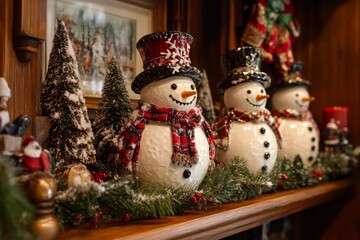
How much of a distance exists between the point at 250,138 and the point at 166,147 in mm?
217

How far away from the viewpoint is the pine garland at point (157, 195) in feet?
1.63

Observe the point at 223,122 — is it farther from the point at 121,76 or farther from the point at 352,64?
the point at 352,64

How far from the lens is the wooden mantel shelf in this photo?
1.63 ft

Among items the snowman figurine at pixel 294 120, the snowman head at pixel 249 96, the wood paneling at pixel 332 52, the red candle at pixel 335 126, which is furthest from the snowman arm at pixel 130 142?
the wood paneling at pixel 332 52

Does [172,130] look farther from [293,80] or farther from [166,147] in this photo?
[293,80]

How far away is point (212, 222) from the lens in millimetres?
603

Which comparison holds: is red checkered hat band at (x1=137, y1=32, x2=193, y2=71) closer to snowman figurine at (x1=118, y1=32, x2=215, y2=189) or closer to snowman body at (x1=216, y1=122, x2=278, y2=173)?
snowman figurine at (x1=118, y1=32, x2=215, y2=189)

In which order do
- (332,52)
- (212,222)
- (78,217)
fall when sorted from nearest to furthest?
1. (78,217)
2. (212,222)
3. (332,52)

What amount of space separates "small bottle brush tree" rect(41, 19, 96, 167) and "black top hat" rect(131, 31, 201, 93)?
93 mm

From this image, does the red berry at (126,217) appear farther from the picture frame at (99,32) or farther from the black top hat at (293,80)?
the black top hat at (293,80)

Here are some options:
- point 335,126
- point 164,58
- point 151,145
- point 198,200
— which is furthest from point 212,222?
point 335,126

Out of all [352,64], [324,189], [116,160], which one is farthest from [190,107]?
[352,64]

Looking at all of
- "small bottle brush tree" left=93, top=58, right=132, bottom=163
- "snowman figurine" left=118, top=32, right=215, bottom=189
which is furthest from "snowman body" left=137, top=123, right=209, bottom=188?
"small bottle brush tree" left=93, top=58, right=132, bottom=163

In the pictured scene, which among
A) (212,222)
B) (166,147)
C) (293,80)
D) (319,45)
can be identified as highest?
(319,45)
